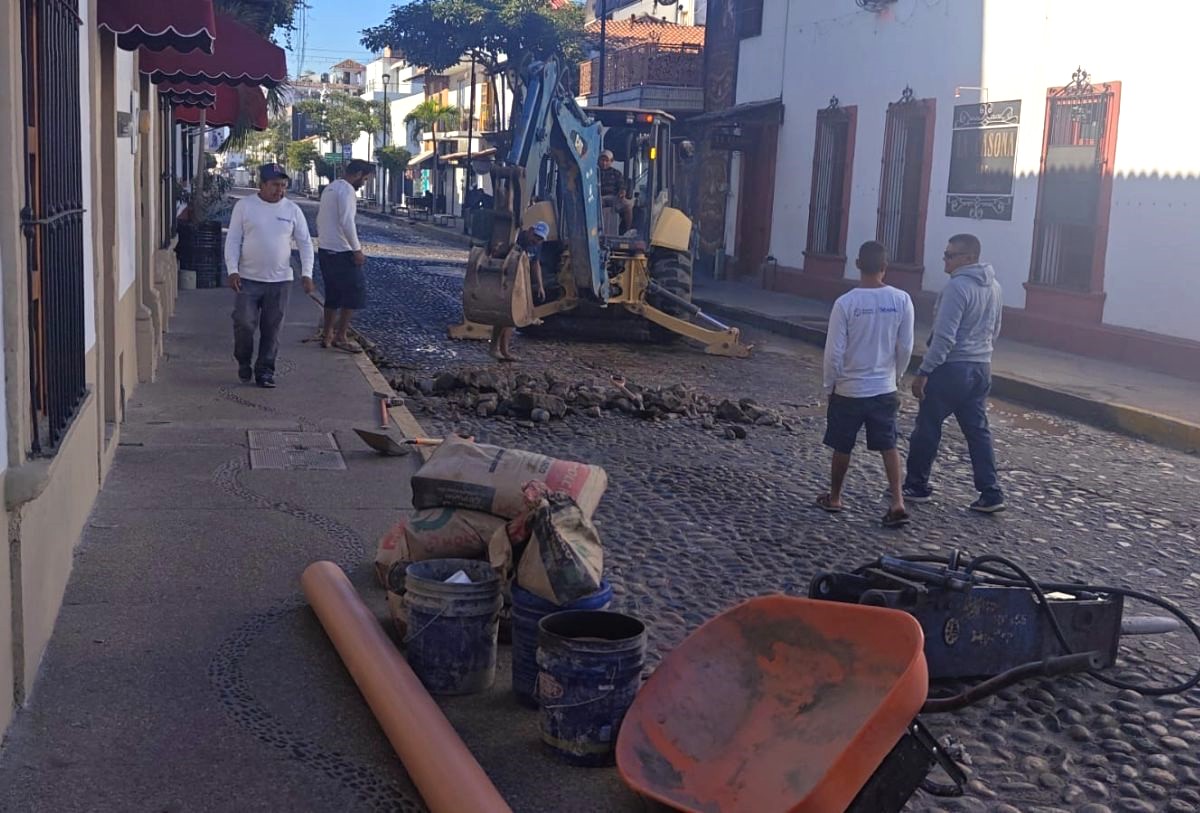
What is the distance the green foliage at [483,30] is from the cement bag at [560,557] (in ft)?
136

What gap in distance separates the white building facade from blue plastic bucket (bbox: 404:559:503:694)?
12099mm

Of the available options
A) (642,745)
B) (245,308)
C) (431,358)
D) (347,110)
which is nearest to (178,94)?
(431,358)

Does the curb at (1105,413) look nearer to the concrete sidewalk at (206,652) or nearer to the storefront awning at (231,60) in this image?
the concrete sidewalk at (206,652)

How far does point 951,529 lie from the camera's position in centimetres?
799

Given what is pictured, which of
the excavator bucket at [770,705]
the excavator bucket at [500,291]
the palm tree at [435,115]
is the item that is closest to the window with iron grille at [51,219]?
the excavator bucket at [770,705]

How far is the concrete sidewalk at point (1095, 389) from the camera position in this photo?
1212 centimetres

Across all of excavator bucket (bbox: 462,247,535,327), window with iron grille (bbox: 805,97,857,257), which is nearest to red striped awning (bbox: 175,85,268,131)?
excavator bucket (bbox: 462,247,535,327)

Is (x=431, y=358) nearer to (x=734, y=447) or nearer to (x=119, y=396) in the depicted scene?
(x=734, y=447)

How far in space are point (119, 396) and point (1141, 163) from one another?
12.0 meters

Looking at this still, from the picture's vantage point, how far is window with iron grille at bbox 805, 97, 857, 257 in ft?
76.7

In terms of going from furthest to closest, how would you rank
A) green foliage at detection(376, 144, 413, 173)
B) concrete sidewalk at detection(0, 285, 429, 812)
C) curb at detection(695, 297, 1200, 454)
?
green foliage at detection(376, 144, 413, 173) → curb at detection(695, 297, 1200, 454) → concrete sidewalk at detection(0, 285, 429, 812)

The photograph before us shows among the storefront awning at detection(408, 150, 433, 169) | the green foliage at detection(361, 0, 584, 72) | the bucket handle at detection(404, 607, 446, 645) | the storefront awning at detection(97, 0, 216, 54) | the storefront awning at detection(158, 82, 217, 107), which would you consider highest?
the green foliage at detection(361, 0, 584, 72)

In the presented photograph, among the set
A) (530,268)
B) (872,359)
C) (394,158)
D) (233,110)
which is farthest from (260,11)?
(394,158)

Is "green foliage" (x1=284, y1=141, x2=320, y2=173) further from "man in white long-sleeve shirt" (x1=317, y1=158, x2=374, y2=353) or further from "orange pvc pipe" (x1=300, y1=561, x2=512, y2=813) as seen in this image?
"orange pvc pipe" (x1=300, y1=561, x2=512, y2=813)
